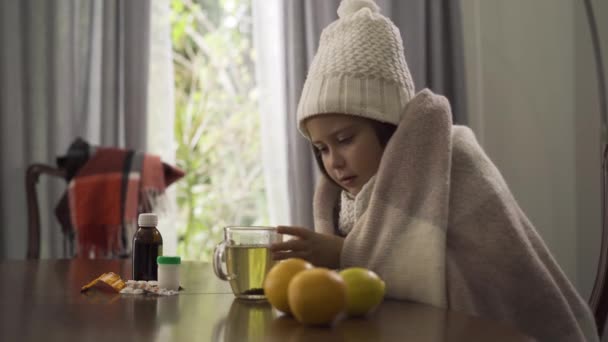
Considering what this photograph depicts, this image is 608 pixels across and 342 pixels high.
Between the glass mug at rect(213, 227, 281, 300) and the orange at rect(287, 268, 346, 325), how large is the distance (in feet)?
0.65

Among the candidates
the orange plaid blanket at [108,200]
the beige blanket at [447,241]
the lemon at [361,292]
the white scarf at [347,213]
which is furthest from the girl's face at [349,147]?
the orange plaid blanket at [108,200]

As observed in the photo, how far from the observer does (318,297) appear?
0.71m

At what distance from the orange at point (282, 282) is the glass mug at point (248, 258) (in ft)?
0.38

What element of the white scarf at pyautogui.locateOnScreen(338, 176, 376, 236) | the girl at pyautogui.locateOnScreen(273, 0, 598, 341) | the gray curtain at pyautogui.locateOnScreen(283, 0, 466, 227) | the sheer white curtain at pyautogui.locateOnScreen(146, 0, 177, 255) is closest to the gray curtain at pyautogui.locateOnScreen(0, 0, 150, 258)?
the sheer white curtain at pyautogui.locateOnScreen(146, 0, 177, 255)

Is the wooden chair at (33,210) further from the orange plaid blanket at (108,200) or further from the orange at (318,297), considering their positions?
the orange at (318,297)

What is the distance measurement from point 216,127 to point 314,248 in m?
2.32

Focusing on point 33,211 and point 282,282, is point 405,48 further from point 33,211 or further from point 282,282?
point 282,282

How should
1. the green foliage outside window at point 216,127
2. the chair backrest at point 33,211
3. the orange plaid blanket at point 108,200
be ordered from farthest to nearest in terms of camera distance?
the green foliage outside window at point 216,127 < the orange plaid blanket at point 108,200 < the chair backrest at point 33,211

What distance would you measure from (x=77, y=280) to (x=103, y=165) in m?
1.19

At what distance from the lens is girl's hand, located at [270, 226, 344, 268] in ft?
3.51

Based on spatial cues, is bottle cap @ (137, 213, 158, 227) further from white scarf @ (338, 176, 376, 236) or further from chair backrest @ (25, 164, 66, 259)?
chair backrest @ (25, 164, 66, 259)

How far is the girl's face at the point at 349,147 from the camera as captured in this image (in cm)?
129

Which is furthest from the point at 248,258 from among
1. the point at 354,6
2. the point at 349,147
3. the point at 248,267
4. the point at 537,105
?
the point at 537,105

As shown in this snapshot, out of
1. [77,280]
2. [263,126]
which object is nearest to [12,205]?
[263,126]
